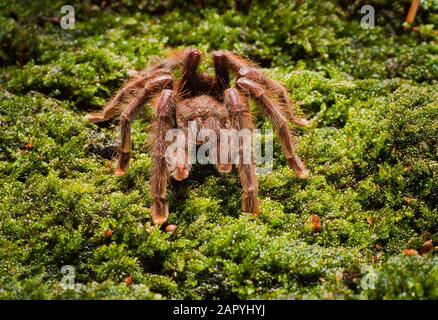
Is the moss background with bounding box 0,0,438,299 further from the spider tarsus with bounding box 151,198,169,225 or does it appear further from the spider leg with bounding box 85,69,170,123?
the spider leg with bounding box 85,69,170,123

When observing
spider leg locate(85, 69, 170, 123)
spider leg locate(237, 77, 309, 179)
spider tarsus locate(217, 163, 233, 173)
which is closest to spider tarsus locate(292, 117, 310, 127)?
spider leg locate(237, 77, 309, 179)

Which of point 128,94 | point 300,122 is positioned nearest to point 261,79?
point 300,122

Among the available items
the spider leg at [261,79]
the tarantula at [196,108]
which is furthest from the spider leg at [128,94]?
the spider leg at [261,79]

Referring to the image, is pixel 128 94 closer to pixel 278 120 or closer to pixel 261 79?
pixel 261 79

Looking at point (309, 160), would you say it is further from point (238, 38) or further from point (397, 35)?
point (397, 35)

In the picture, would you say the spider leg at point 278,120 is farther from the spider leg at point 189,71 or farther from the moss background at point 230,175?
the spider leg at point 189,71

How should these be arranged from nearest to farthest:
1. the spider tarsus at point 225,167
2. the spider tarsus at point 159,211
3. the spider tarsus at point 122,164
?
1. the spider tarsus at point 159,211
2. the spider tarsus at point 225,167
3. the spider tarsus at point 122,164

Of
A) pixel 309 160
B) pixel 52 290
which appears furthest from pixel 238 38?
pixel 52 290
